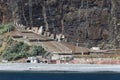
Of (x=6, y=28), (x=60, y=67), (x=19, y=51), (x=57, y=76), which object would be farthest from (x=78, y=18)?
(x=57, y=76)

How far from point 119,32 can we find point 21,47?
51.2 feet

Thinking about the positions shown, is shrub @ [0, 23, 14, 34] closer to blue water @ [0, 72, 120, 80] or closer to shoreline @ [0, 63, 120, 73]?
shoreline @ [0, 63, 120, 73]

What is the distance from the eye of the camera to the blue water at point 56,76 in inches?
2623

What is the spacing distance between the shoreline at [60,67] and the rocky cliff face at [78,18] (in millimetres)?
13721

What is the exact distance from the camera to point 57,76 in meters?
69.6

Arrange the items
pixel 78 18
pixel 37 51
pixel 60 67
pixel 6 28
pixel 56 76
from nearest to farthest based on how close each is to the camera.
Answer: pixel 56 76
pixel 60 67
pixel 37 51
pixel 78 18
pixel 6 28

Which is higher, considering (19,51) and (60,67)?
(19,51)

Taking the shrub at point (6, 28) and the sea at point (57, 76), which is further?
the shrub at point (6, 28)

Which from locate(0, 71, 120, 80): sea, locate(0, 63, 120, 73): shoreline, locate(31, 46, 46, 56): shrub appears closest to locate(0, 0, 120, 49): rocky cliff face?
locate(31, 46, 46, 56): shrub

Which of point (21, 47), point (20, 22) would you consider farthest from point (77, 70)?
point (20, 22)

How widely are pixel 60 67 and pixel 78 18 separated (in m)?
17.1

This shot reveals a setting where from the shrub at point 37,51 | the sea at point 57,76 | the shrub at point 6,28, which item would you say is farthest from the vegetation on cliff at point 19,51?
the sea at point 57,76

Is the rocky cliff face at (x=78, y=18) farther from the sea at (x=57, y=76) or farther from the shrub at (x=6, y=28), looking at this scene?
the sea at (x=57, y=76)

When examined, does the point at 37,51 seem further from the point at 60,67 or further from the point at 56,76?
the point at 56,76
